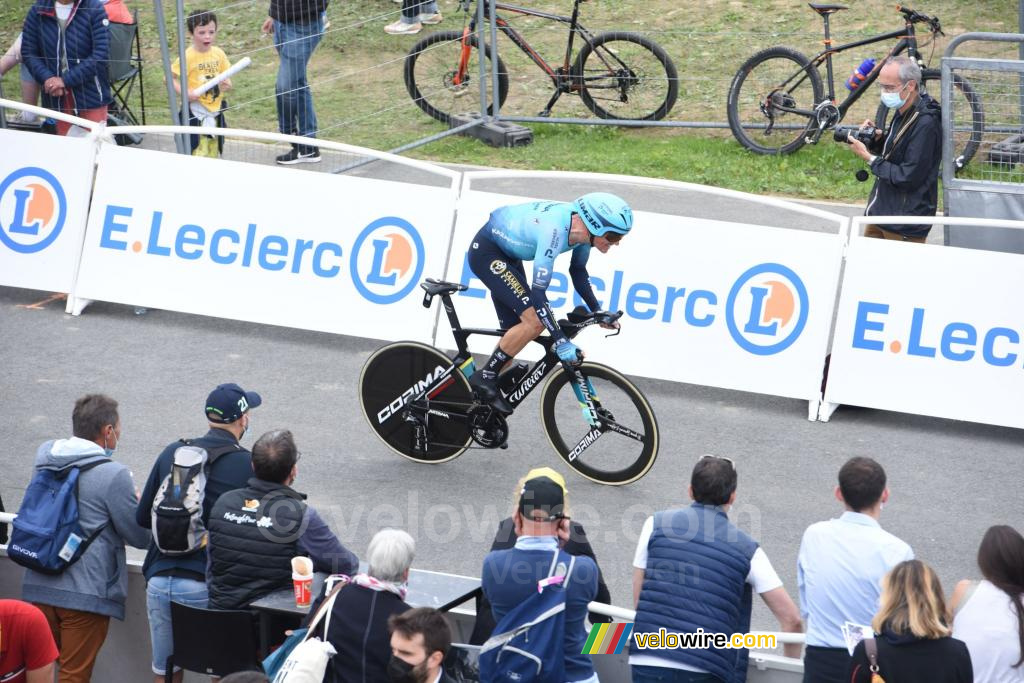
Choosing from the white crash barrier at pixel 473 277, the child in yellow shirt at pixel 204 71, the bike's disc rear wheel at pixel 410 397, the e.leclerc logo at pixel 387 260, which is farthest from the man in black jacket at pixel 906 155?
the child in yellow shirt at pixel 204 71

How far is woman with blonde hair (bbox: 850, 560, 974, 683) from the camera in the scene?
15.3 feet

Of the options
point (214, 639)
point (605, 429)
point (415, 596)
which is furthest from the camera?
point (605, 429)

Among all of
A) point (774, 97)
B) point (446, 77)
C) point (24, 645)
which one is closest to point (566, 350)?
point (24, 645)

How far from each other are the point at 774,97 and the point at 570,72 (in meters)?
2.60

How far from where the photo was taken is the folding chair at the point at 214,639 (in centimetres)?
576

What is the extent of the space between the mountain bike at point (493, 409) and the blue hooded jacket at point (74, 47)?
19.6 ft

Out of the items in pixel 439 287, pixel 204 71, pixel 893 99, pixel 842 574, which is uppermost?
pixel 893 99

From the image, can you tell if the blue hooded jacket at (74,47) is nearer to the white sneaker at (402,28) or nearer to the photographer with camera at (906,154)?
the white sneaker at (402,28)

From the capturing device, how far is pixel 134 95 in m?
17.0

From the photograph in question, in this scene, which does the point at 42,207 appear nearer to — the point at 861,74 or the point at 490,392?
the point at 490,392

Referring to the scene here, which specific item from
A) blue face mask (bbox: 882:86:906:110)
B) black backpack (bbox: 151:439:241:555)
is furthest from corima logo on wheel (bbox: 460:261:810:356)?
black backpack (bbox: 151:439:241:555)

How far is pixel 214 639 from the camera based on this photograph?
19.1ft

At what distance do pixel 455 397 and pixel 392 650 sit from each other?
3.69 metres

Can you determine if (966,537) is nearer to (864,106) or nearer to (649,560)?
(649,560)
